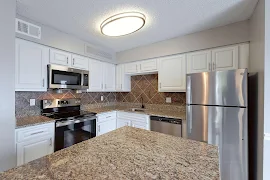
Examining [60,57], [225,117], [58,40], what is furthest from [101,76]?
[225,117]

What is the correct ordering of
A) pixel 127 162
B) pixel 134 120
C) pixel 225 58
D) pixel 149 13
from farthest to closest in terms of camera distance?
pixel 134 120 → pixel 225 58 → pixel 149 13 → pixel 127 162

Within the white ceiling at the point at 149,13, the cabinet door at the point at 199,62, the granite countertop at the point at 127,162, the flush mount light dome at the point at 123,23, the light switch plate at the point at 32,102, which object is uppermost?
the white ceiling at the point at 149,13

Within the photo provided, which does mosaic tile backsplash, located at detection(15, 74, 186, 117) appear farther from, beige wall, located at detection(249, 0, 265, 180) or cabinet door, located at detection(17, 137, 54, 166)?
beige wall, located at detection(249, 0, 265, 180)

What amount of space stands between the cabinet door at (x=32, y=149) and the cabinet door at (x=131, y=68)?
A: 6.72 ft

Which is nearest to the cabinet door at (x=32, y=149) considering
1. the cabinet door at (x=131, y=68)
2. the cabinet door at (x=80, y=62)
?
the cabinet door at (x=80, y=62)

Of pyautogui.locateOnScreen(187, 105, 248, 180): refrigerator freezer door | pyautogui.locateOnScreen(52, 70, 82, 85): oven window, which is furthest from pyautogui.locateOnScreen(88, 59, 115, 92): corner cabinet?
pyautogui.locateOnScreen(187, 105, 248, 180): refrigerator freezer door

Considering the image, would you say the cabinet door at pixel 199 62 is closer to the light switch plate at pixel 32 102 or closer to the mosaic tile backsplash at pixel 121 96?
the mosaic tile backsplash at pixel 121 96

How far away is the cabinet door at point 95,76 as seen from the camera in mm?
2830

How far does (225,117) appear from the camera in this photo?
165cm

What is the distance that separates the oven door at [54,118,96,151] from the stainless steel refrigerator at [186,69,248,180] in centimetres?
181

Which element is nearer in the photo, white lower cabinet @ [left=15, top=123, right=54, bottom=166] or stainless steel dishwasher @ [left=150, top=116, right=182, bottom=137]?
white lower cabinet @ [left=15, top=123, right=54, bottom=166]

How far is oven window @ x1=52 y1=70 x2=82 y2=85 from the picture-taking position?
219cm

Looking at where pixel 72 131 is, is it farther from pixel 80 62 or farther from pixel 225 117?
pixel 225 117

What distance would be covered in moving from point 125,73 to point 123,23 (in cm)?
176
